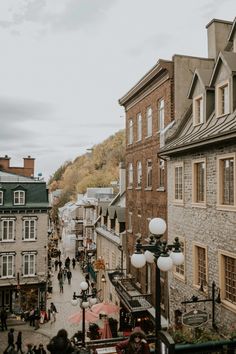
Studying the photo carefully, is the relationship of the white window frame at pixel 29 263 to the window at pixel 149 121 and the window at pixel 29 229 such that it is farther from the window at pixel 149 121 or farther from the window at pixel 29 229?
the window at pixel 149 121

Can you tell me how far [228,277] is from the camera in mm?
12109

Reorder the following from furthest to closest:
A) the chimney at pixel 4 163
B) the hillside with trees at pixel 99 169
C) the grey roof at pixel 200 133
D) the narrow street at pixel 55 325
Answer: the hillside with trees at pixel 99 169
the chimney at pixel 4 163
the narrow street at pixel 55 325
the grey roof at pixel 200 133

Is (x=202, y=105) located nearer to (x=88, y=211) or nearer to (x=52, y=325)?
(x=52, y=325)

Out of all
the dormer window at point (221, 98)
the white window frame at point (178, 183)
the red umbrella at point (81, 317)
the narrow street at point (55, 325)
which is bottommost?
the narrow street at point (55, 325)

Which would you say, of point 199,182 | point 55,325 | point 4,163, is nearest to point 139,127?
point 199,182

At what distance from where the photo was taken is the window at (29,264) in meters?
30.7

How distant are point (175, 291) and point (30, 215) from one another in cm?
1840

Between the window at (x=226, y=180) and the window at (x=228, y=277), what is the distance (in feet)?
5.72

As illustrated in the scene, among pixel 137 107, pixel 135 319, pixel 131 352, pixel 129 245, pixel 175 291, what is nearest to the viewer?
pixel 131 352

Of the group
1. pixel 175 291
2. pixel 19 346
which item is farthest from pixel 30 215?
pixel 175 291

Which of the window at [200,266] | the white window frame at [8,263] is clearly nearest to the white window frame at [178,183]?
the window at [200,266]

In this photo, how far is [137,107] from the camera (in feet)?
73.9

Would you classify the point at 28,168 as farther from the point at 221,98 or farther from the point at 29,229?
the point at 221,98

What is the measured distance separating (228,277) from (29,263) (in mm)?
22242
